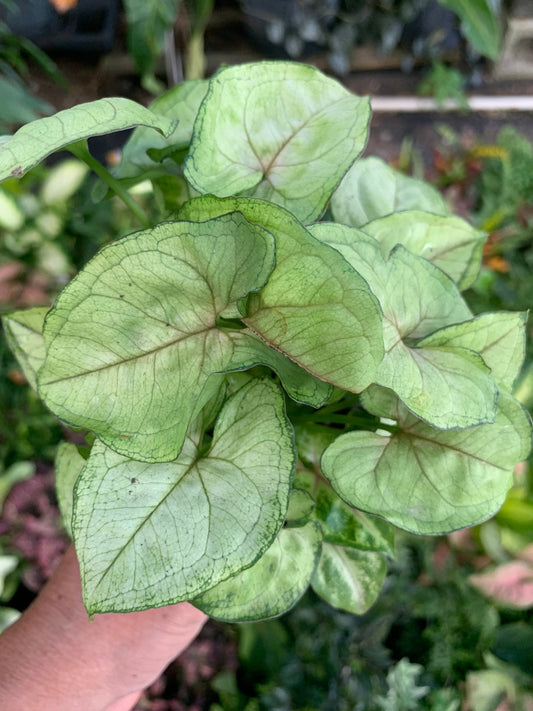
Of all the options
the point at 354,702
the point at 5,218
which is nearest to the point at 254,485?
the point at 354,702

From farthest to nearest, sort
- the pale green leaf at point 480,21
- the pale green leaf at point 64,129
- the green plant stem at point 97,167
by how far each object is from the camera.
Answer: the pale green leaf at point 480,21 → the green plant stem at point 97,167 → the pale green leaf at point 64,129

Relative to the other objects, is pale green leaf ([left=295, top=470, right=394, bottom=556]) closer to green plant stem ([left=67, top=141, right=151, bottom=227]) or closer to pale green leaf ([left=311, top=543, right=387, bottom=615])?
pale green leaf ([left=311, top=543, right=387, bottom=615])

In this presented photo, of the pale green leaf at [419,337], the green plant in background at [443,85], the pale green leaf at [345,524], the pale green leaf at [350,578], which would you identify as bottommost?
the green plant in background at [443,85]

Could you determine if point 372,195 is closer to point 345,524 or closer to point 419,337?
point 419,337

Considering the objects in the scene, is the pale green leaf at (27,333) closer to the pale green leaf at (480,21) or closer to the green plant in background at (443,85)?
the pale green leaf at (480,21)

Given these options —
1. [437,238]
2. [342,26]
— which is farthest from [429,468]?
[342,26]

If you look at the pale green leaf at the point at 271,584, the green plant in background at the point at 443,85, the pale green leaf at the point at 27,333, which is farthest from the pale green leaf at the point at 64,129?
Result: the green plant in background at the point at 443,85

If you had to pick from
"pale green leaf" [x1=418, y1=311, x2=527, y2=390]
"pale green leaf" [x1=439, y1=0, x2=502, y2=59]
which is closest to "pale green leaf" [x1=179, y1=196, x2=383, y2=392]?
"pale green leaf" [x1=418, y1=311, x2=527, y2=390]
